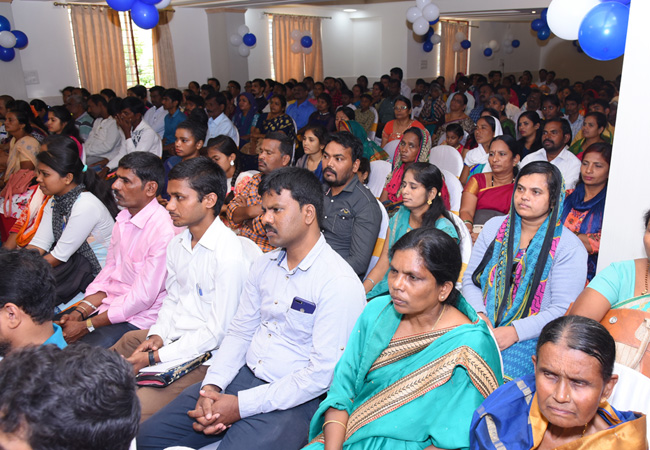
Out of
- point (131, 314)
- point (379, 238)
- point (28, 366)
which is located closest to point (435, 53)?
point (379, 238)

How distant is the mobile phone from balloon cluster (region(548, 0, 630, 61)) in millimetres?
2204

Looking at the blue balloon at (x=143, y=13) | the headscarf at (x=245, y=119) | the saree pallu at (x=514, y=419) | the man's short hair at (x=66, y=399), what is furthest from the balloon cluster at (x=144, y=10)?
the saree pallu at (x=514, y=419)

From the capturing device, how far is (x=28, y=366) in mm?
841

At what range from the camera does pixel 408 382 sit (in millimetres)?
1416

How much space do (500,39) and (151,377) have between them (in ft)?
53.6

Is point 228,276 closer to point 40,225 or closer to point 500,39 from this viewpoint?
point 40,225

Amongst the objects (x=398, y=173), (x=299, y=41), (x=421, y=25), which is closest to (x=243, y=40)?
(x=299, y=41)

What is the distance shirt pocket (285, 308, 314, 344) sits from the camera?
174 cm

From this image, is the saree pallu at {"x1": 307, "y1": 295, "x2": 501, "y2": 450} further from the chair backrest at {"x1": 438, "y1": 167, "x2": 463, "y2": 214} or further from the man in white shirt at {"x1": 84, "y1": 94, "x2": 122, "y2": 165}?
the man in white shirt at {"x1": 84, "y1": 94, "x2": 122, "y2": 165}

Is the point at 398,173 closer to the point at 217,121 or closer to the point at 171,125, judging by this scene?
the point at 217,121

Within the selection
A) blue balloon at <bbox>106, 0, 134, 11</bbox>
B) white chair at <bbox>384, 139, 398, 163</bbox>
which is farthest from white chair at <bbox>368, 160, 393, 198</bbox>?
blue balloon at <bbox>106, 0, 134, 11</bbox>

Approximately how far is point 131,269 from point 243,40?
9150 mm

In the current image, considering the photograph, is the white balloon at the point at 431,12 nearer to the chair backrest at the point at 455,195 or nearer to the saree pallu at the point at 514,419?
the chair backrest at the point at 455,195

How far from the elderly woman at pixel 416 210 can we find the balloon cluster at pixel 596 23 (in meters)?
1.20
